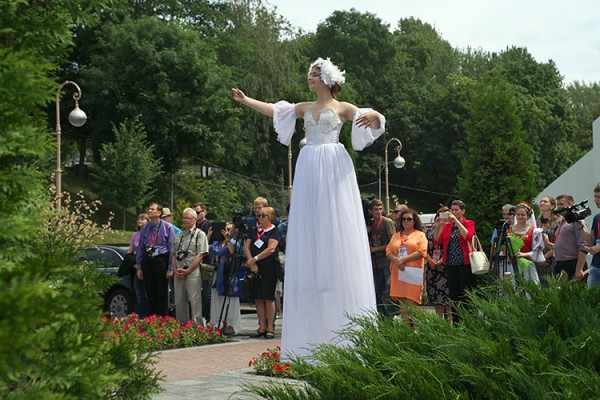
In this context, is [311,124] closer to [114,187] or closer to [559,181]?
[559,181]

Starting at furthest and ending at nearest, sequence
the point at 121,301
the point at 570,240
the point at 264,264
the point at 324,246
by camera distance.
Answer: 1. the point at 121,301
2. the point at 264,264
3. the point at 570,240
4. the point at 324,246

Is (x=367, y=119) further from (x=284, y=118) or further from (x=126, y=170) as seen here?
(x=126, y=170)

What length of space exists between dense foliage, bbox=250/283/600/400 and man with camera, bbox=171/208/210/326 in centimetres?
947

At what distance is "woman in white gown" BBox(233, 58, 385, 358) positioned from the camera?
8.32 metres

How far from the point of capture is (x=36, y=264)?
2975 mm

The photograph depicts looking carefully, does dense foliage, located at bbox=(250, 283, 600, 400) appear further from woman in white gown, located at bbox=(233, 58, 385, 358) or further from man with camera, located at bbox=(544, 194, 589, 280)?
man with camera, located at bbox=(544, 194, 589, 280)

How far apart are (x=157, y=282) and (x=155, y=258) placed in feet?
1.38

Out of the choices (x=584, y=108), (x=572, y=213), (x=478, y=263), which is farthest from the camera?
(x=584, y=108)

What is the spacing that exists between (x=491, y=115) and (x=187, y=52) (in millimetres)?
28388

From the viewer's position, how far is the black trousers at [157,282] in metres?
14.8

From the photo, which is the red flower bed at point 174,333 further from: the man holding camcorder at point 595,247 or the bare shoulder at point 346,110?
the man holding camcorder at point 595,247

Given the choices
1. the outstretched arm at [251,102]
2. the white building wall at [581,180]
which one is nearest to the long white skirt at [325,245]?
the outstretched arm at [251,102]

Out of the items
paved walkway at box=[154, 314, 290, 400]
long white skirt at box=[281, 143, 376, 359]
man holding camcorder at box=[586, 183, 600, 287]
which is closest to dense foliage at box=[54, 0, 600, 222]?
man holding camcorder at box=[586, 183, 600, 287]

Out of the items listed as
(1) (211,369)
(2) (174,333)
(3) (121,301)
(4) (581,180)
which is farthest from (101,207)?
(1) (211,369)
